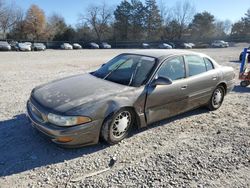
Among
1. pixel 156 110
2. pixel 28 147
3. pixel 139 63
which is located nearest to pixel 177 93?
pixel 156 110

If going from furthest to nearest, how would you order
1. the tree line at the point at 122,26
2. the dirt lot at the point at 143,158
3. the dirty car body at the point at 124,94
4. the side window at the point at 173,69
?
the tree line at the point at 122,26 < the side window at the point at 173,69 < the dirty car body at the point at 124,94 < the dirt lot at the point at 143,158

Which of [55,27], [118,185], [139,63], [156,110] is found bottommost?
[118,185]

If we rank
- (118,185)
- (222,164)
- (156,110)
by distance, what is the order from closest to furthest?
(118,185)
(222,164)
(156,110)

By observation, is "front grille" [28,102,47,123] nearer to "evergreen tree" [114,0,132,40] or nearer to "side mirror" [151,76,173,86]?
"side mirror" [151,76,173,86]

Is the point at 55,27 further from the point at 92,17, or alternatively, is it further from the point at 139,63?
the point at 139,63

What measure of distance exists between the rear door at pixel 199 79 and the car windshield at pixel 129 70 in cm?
98

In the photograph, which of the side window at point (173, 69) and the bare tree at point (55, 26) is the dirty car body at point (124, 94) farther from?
the bare tree at point (55, 26)

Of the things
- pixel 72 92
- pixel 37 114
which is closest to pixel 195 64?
pixel 72 92

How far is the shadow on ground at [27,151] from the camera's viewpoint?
332 centimetres

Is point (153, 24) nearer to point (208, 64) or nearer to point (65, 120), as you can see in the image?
point (208, 64)

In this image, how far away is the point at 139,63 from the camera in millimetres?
4574

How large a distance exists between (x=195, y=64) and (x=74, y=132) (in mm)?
3100

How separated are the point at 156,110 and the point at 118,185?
173 cm

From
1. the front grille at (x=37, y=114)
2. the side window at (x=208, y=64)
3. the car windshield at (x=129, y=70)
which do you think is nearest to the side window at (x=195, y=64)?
the side window at (x=208, y=64)
